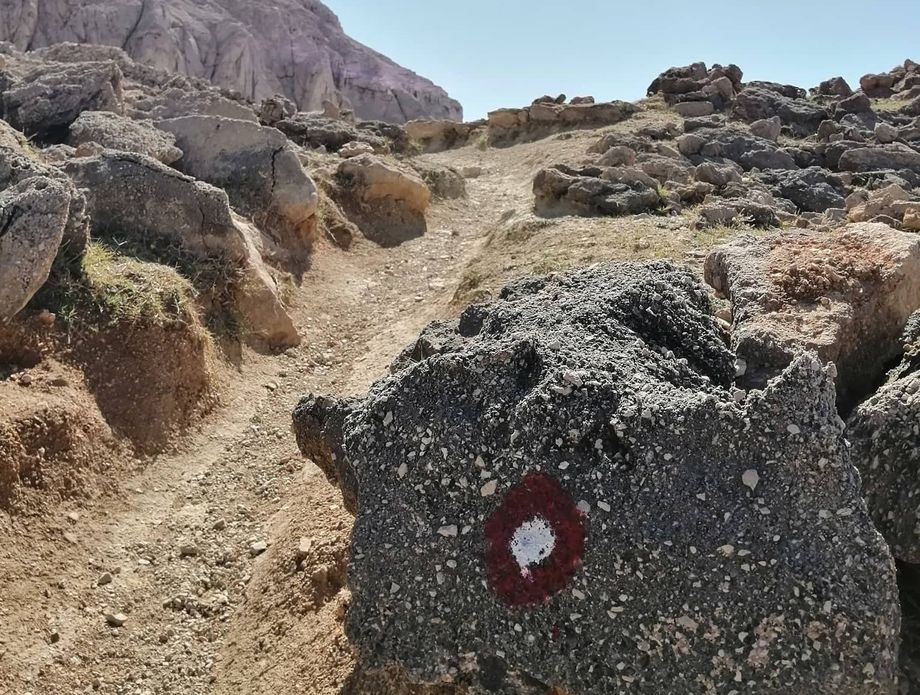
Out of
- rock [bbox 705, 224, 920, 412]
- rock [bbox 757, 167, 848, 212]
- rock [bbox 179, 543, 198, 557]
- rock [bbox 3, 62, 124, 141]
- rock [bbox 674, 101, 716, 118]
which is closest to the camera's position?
rock [bbox 705, 224, 920, 412]

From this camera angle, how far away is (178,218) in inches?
347

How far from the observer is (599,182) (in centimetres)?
1320

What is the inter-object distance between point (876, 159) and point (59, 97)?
56.2ft

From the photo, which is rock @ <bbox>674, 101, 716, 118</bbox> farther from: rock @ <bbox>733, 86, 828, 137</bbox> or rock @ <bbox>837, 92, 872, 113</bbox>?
rock @ <bbox>837, 92, 872, 113</bbox>

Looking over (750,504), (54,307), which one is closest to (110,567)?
(54,307)

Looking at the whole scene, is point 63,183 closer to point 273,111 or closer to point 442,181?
point 442,181

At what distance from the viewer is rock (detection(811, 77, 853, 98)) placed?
95.7 feet

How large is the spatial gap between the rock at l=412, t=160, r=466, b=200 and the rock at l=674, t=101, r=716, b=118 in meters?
11.7

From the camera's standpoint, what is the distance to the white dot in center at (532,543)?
3.09 meters

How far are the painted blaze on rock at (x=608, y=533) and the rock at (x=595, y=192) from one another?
365 inches

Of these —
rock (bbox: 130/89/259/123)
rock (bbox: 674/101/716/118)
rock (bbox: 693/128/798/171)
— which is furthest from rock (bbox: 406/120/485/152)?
rock (bbox: 130/89/259/123)

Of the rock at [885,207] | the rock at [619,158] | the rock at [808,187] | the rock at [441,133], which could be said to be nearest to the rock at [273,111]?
the rock at [441,133]

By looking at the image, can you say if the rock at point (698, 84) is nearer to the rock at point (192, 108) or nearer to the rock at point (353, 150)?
the rock at point (353, 150)

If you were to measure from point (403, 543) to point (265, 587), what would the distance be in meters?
2.54
